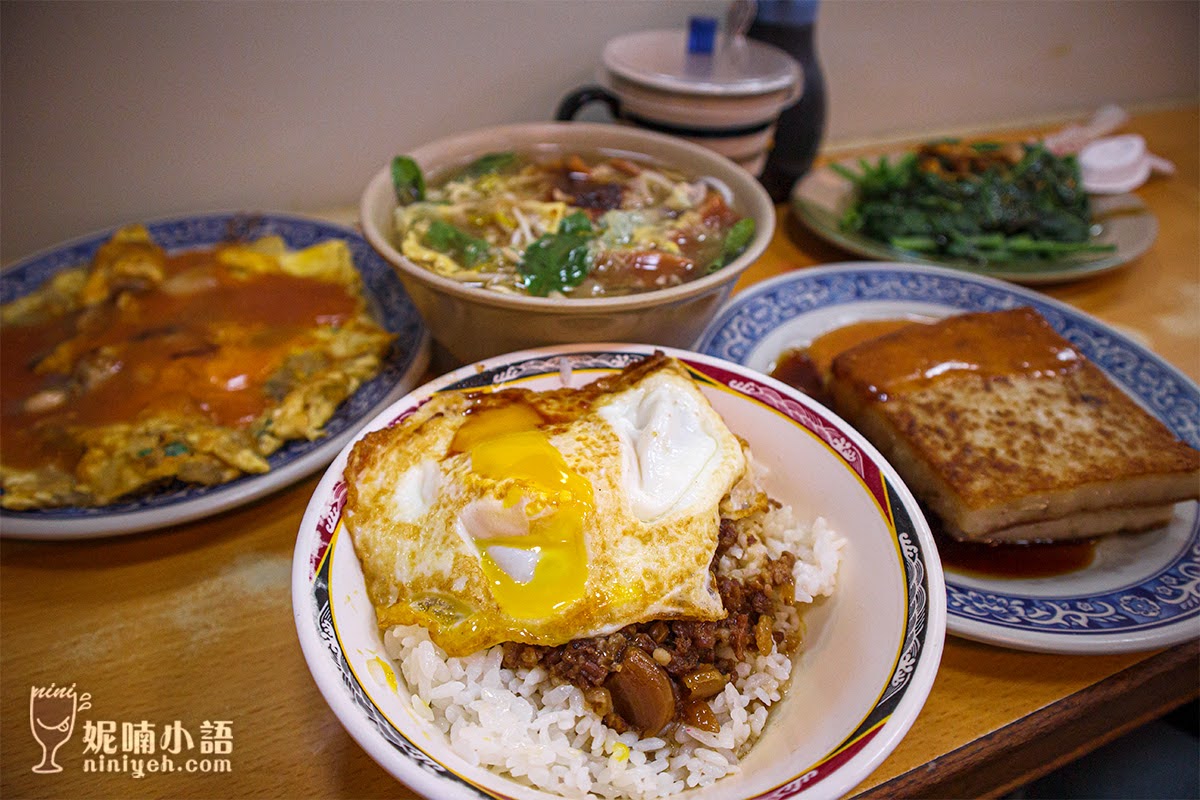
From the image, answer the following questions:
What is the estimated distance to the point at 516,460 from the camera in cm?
126

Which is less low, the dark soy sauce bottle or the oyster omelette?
the dark soy sauce bottle

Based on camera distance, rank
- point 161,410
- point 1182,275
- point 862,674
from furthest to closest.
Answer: point 1182,275 → point 161,410 → point 862,674

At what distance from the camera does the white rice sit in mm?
1113

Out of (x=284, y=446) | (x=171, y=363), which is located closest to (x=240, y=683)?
(x=284, y=446)

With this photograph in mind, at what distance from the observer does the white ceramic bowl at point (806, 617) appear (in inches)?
39.5

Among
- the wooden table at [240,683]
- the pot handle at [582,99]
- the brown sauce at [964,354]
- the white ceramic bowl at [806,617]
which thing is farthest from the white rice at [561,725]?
the pot handle at [582,99]

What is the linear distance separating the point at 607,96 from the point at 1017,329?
1461mm

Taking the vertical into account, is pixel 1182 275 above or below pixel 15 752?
above

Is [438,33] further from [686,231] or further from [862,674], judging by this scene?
[862,674]

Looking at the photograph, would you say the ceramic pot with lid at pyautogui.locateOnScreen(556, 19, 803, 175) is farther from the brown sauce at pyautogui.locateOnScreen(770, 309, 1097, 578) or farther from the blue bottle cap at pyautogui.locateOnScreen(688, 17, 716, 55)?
the brown sauce at pyautogui.locateOnScreen(770, 309, 1097, 578)

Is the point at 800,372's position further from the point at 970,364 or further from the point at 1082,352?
the point at 1082,352

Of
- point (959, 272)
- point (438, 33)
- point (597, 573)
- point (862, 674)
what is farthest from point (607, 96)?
point (862, 674)

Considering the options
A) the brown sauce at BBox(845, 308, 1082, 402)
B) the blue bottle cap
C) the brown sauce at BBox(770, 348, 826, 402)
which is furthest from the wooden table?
the blue bottle cap

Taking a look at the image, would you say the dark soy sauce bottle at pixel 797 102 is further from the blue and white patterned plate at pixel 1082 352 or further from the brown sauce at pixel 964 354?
the brown sauce at pixel 964 354
